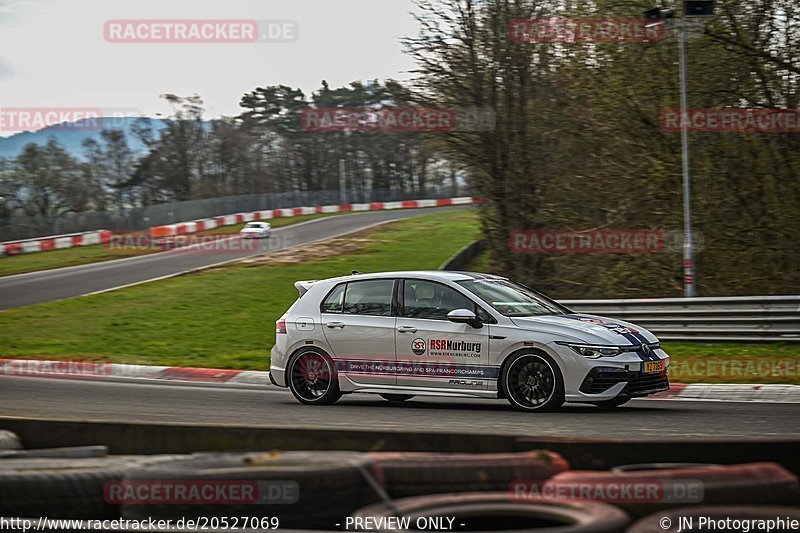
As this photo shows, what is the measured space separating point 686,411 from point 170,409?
5.62 m

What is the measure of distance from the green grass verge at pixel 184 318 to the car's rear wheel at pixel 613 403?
7240 mm

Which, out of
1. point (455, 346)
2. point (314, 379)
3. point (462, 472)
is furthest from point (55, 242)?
point (462, 472)

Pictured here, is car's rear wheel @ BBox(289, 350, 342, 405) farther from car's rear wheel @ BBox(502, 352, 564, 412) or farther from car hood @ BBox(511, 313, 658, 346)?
car hood @ BBox(511, 313, 658, 346)

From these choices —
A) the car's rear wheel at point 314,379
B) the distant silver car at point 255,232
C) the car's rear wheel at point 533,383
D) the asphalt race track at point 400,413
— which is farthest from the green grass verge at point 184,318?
the distant silver car at point 255,232

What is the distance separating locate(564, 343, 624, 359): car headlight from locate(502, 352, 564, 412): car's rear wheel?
11.2 inches

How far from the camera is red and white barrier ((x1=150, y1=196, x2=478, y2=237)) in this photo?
2033 inches

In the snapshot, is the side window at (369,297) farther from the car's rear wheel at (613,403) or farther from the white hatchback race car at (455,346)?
the car's rear wheel at (613,403)

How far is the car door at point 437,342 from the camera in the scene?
10.4 meters

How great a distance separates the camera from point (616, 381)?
9.92 metres

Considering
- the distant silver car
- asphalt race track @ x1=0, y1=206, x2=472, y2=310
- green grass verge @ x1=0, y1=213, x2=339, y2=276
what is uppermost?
the distant silver car

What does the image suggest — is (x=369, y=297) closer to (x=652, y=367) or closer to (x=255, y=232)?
(x=652, y=367)

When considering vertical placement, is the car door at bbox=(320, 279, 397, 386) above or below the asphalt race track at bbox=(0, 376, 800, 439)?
above

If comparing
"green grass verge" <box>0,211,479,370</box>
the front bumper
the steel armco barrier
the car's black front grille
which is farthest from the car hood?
"green grass verge" <box>0,211,479,370</box>

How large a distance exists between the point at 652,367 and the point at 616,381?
54 centimetres
